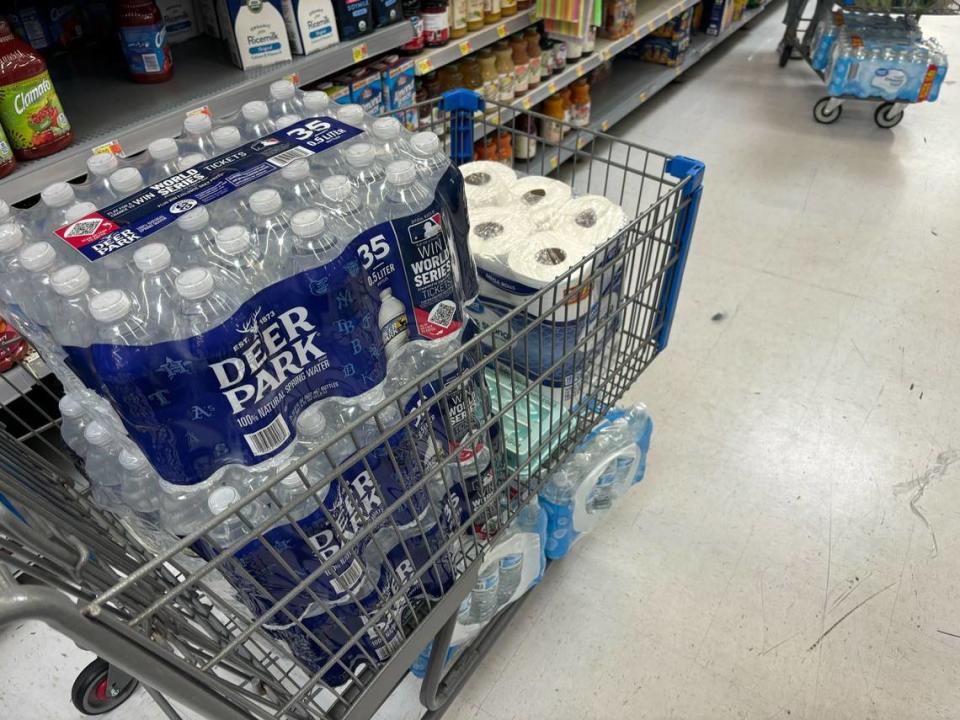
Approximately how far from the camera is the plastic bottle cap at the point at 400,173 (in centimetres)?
79

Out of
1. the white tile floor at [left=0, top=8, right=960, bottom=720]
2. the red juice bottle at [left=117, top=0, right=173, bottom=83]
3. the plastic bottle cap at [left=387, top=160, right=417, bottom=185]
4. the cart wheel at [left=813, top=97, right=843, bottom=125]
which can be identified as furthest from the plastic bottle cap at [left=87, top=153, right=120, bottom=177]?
the cart wheel at [left=813, top=97, right=843, bottom=125]

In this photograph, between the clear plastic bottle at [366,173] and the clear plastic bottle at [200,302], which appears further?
the clear plastic bottle at [366,173]

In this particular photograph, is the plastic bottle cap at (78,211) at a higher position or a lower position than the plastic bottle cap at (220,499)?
higher

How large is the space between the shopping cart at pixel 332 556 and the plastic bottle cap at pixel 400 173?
212 mm

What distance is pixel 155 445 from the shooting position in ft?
2.29

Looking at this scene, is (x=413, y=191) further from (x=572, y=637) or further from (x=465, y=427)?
(x=572, y=637)

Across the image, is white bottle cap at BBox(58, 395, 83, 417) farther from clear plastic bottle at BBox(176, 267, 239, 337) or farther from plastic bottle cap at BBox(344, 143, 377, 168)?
plastic bottle cap at BBox(344, 143, 377, 168)

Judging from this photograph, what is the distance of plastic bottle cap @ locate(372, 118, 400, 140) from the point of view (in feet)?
2.98

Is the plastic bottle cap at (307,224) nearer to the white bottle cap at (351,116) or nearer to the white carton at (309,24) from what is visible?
Result: the white bottle cap at (351,116)

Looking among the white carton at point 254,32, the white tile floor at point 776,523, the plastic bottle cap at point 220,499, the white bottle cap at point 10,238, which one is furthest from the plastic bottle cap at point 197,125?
the white tile floor at point 776,523

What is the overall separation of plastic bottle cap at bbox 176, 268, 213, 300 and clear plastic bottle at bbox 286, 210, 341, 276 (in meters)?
0.09

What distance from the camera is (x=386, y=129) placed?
908mm

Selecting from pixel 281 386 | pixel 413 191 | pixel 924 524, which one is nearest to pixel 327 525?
pixel 281 386

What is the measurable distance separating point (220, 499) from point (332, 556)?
0.15 m
